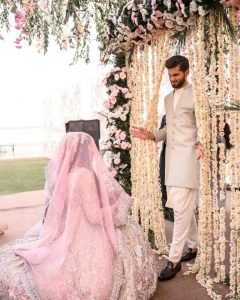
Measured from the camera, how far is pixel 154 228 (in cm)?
366

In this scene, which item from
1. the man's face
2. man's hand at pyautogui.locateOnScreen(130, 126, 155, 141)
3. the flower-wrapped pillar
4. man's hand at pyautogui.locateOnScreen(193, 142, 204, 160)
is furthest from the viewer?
the flower-wrapped pillar

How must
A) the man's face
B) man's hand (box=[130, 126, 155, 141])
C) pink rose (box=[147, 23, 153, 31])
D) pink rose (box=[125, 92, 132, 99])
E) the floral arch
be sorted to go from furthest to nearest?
pink rose (box=[125, 92, 132, 99]), man's hand (box=[130, 126, 155, 141]), pink rose (box=[147, 23, 153, 31]), the man's face, the floral arch

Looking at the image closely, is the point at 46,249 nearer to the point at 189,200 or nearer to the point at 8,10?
the point at 189,200

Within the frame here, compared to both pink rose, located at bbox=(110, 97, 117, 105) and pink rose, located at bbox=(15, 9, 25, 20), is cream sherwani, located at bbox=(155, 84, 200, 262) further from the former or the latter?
pink rose, located at bbox=(15, 9, 25, 20)

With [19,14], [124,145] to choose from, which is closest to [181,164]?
[124,145]

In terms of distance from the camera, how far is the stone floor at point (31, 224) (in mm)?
2682

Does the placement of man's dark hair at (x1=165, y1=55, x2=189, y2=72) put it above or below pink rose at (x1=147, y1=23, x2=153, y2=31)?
below

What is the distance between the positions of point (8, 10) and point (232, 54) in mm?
3222

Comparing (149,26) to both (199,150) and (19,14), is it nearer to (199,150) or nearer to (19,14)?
(199,150)

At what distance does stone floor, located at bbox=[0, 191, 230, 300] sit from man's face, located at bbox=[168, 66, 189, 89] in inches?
57.8

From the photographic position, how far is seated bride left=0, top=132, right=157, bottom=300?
2254 millimetres

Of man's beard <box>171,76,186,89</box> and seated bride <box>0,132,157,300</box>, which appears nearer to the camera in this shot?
seated bride <box>0,132,157,300</box>

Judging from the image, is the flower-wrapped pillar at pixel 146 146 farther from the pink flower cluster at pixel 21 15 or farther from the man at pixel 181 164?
the pink flower cluster at pixel 21 15

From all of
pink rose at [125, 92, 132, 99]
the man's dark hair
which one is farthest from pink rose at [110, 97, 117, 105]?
the man's dark hair
